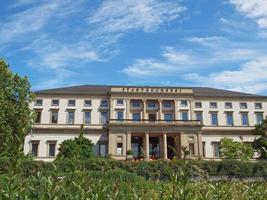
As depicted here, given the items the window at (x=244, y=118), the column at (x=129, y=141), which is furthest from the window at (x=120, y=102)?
the window at (x=244, y=118)

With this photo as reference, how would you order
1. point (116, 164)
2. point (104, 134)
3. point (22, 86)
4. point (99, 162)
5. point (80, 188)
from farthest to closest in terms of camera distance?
point (104, 134), point (22, 86), point (116, 164), point (99, 162), point (80, 188)

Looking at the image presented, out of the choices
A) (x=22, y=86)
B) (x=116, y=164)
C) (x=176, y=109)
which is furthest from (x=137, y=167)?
(x=176, y=109)

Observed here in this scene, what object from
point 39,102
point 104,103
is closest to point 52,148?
point 39,102

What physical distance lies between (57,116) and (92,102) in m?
6.64

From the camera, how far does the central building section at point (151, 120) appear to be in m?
56.9

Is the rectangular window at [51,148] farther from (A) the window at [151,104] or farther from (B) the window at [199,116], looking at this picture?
(B) the window at [199,116]

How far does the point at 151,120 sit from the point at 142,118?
3.55 meters

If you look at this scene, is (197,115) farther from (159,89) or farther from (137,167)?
(137,167)

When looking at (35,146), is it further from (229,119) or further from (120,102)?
(229,119)

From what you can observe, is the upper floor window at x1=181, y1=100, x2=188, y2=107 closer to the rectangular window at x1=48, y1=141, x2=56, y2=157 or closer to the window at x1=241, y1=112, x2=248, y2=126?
the window at x1=241, y1=112, x2=248, y2=126

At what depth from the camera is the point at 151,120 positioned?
2265 inches

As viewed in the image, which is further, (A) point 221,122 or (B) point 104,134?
(A) point 221,122

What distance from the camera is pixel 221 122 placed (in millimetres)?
62938

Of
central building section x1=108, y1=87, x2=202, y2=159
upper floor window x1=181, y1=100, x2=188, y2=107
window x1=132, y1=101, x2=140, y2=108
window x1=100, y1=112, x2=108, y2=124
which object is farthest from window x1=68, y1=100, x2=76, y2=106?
upper floor window x1=181, y1=100, x2=188, y2=107
